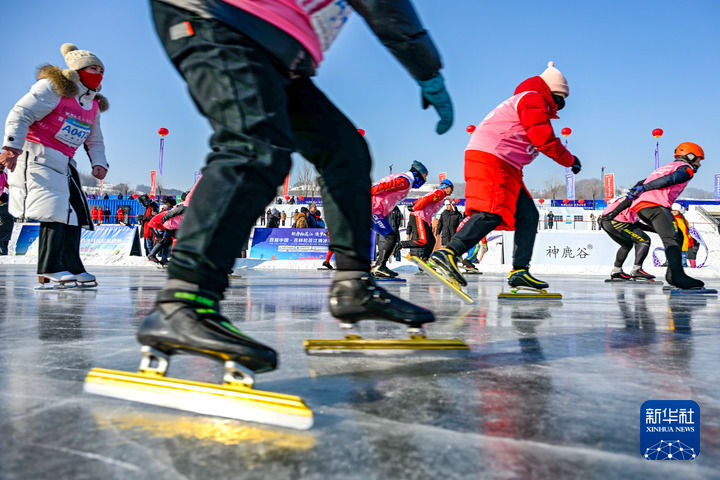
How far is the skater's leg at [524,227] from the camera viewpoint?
4707 mm

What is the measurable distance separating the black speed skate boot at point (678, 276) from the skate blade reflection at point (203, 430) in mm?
5434

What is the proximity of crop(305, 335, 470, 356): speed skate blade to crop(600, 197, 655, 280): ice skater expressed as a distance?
6.92m

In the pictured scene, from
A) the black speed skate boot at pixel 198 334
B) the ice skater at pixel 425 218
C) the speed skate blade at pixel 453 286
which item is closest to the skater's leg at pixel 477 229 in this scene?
the speed skate blade at pixel 453 286

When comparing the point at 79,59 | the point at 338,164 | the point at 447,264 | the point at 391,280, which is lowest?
the point at 391,280

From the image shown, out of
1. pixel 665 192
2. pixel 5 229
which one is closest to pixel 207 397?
pixel 665 192

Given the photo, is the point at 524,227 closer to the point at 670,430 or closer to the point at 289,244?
the point at 670,430

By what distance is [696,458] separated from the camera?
0.86 m

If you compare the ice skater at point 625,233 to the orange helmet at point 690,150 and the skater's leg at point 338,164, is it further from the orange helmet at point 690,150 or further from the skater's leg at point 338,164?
the skater's leg at point 338,164

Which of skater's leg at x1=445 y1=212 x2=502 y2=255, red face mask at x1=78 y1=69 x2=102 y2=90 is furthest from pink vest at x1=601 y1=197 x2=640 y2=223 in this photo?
red face mask at x1=78 y1=69 x2=102 y2=90

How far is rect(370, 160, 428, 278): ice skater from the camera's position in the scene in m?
7.56

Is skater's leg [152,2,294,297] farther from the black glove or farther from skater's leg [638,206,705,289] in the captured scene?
skater's leg [638,206,705,289]

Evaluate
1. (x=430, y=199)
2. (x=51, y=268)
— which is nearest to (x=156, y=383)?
(x=51, y=268)

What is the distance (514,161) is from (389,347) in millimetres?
3240

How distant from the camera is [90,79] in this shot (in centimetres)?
489
